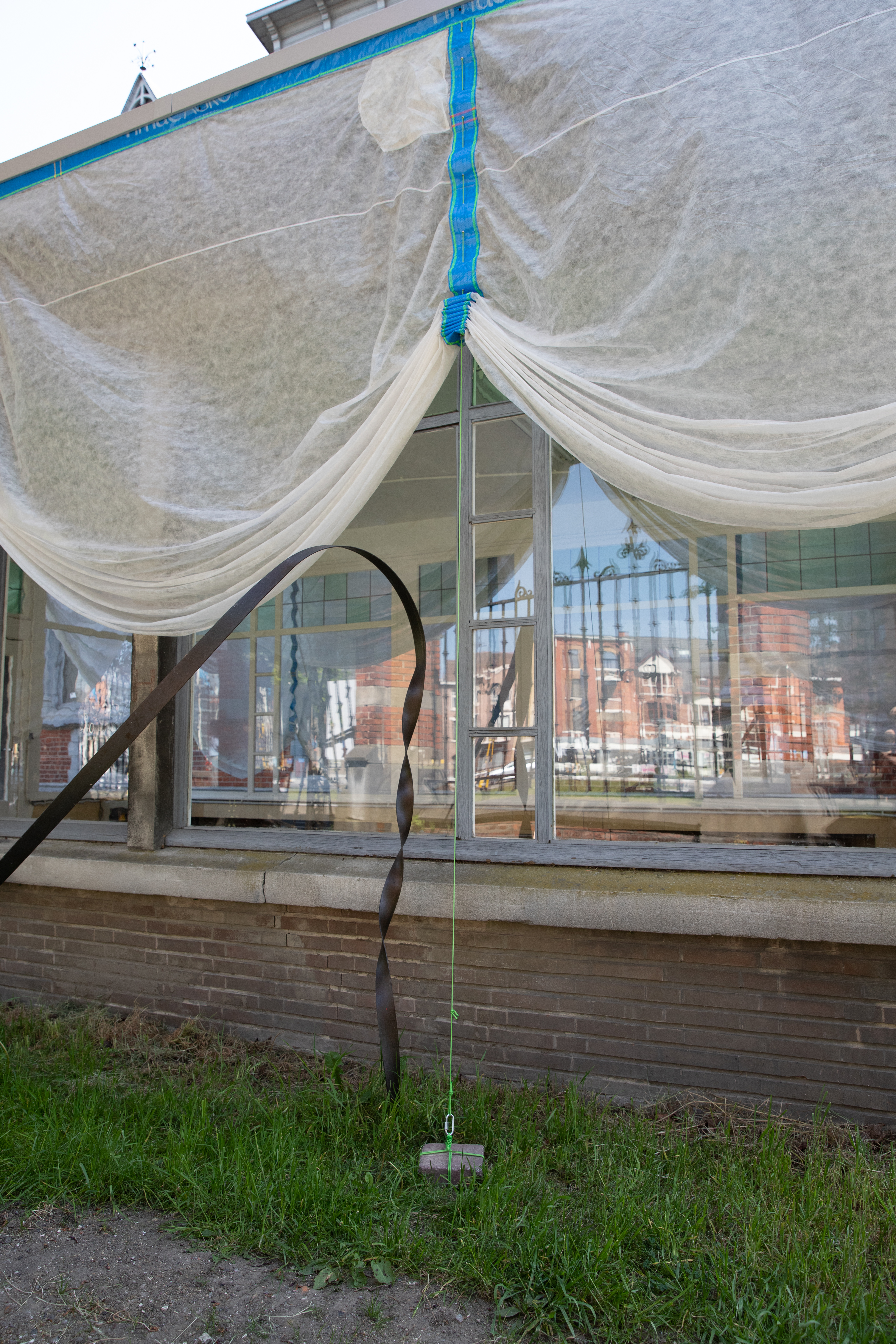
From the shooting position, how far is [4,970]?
450 centimetres

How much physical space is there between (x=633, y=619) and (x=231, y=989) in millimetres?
3202

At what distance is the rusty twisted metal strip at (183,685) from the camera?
9.07 feet

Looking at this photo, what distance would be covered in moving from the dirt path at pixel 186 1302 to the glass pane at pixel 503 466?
2615 millimetres

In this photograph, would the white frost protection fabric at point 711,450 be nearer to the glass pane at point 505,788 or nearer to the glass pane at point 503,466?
the glass pane at point 503,466

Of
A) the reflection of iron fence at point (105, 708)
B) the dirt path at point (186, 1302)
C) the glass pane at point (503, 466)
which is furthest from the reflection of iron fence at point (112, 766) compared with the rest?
the dirt path at point (186, 1302)

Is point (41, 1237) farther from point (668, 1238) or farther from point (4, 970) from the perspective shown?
point (4, 970)

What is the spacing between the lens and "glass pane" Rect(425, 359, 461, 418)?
4.01 m

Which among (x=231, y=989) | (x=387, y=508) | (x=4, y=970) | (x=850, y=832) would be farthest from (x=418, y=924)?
(x=387, y=508)

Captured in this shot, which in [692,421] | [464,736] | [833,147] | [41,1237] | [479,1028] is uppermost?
[833,147]

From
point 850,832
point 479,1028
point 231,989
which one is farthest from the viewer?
point 850,832

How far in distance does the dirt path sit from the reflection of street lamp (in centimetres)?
334

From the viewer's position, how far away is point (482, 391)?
3773mm

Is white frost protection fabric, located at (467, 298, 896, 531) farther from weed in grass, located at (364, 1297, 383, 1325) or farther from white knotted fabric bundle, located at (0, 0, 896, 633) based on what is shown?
weed in grass, located at (364, 1297, 383, 1325)

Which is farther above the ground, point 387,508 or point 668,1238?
point 387,508
